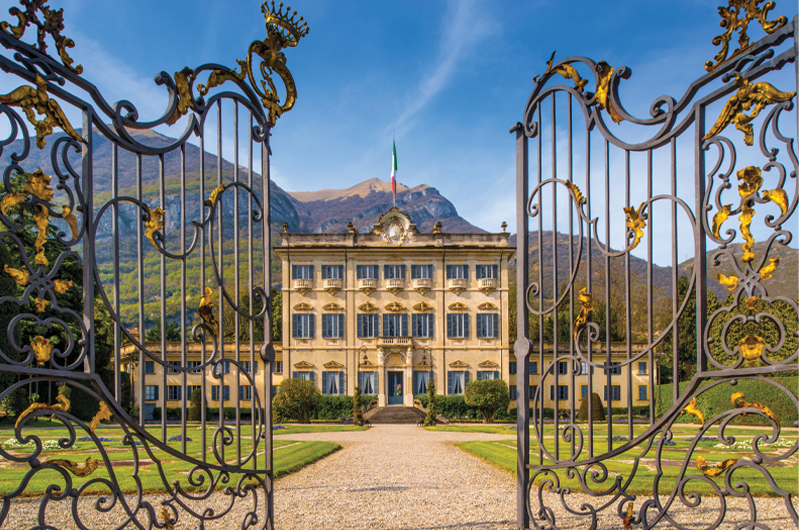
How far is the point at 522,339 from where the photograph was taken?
14.8 feet

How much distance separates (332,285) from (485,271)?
736cm

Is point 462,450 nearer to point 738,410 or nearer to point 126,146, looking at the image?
point 738,410

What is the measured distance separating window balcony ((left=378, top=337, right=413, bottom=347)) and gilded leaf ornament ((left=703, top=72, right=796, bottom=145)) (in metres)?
23.9

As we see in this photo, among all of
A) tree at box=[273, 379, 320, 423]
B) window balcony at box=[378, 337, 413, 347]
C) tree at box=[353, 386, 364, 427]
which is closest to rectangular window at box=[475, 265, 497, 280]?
window balcony at box=[378, 337, 413, 347]

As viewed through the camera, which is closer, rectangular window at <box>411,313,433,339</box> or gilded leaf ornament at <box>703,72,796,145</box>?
gilded leaf ornament at <box>703,72,796,145</box>

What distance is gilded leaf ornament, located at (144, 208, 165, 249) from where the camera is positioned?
3650mm

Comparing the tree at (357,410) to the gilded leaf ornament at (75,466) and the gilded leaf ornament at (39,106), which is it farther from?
the gilded leaf ornament at (39,106)

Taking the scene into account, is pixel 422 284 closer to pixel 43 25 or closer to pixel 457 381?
pixel 457 381

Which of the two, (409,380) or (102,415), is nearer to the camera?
(102,415)

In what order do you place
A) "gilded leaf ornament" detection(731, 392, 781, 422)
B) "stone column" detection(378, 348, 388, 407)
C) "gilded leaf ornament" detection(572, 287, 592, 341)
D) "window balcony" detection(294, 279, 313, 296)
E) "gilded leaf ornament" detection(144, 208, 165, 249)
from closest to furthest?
1. "gilded leaf ornament" detection(731, 392, 781, 422)
2. "gilded leaf ornament" detection(144, 208, 165, 249)
3. "gilded leaf ornament" detection(572, 287, 592, 341)
4. "stone column" detection(378, 348, 388, 407)
5. "window balcony" detection(294, 279, 313, 296)

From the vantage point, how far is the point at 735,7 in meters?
3.38

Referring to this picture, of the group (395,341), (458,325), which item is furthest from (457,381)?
(395,341)

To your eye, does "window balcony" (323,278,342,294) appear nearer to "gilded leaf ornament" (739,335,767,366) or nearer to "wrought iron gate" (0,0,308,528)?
"wrought iron gate" (0,0,308,528)

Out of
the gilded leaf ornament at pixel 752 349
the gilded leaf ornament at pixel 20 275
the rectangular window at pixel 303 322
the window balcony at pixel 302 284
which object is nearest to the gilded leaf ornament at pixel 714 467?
the gilded leaf ornament at pixel 752 349
